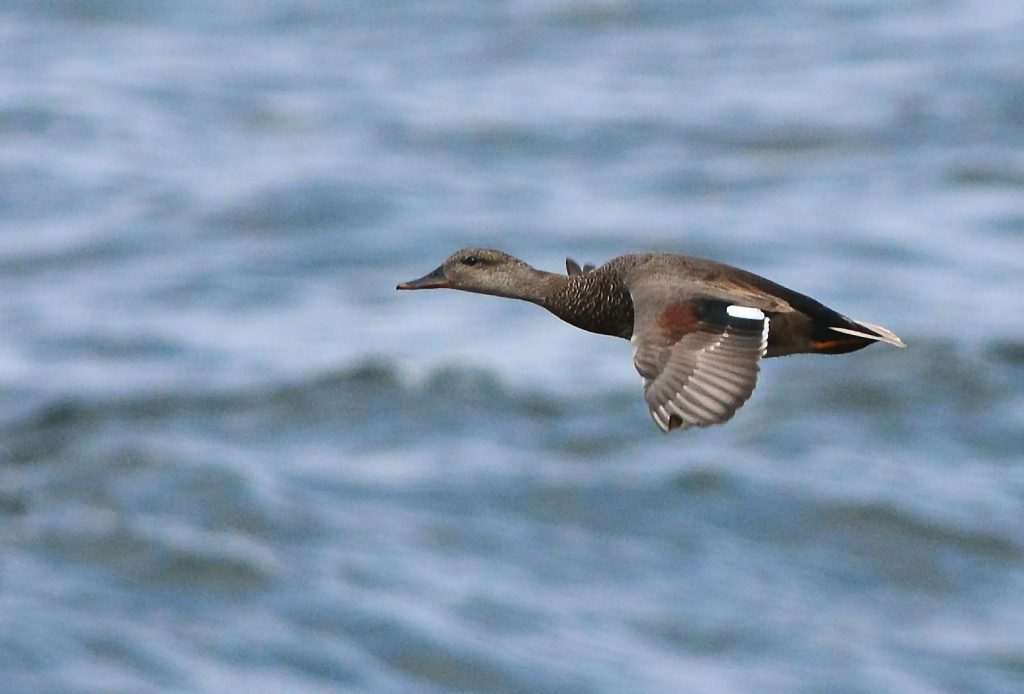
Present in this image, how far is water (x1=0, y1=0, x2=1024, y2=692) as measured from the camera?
19.4 m

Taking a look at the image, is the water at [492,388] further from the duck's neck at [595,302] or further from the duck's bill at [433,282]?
the duck's neck at [595,302]

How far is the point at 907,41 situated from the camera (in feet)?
133

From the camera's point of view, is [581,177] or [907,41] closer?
[581,177]

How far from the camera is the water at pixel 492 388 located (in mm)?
19406

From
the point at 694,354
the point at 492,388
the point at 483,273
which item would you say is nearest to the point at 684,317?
the point at 694,354

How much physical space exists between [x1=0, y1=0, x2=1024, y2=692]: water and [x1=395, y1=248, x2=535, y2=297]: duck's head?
34.7 feet

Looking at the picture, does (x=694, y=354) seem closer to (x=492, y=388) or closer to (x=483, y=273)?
(x=483, y=273)

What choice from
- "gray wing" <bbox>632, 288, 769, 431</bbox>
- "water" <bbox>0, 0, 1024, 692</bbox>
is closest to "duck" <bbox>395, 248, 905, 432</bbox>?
"gray wing" <bbox>632, 288, 769, 431</bbox>

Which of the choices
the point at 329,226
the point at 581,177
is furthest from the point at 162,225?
the point at 581,177

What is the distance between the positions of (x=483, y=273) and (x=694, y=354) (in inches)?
55.2

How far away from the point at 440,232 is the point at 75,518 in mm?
12501

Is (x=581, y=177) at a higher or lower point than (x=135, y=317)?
higher

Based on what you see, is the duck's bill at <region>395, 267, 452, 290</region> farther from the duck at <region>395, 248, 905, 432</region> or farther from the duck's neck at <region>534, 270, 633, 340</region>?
the duck's neck at <region>534, 270, 633, 340</region>

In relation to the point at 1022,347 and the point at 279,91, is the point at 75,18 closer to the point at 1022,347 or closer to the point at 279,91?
the point at 279,91
